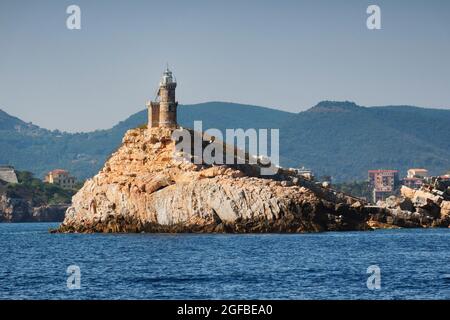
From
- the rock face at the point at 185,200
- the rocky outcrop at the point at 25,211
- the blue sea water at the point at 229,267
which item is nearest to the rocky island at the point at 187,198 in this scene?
the rock face at the point at 185,200

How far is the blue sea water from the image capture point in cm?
4150

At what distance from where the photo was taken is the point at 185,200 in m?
90.4

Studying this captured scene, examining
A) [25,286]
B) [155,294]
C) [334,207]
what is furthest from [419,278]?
[334,207]

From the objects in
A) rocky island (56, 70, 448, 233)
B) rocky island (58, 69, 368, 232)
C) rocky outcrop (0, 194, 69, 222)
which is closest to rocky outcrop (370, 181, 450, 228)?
rocky island (56, 70, 448, 233)

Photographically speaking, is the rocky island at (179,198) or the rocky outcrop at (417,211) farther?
the rocky outcrop at (417,211)

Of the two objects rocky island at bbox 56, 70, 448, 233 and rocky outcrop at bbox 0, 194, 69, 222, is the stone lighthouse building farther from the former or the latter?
rocky outcrop at bbox 0, 194, 69, 222

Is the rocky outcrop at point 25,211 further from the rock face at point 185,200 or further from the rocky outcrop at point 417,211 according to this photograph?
the rock face at point 185,200

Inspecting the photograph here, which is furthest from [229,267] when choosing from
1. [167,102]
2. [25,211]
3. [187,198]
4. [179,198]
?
[25,211]

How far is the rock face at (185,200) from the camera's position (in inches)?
3514

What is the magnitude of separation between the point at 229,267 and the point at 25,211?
144776 millimetres

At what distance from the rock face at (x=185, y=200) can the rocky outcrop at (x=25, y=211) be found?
8880cm

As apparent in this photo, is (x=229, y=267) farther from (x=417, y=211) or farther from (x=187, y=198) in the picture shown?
(x=417, y=211)
